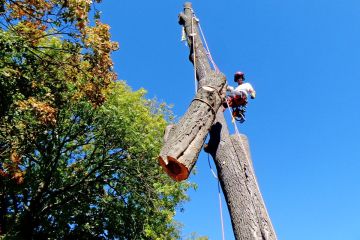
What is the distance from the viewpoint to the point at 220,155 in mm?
3697

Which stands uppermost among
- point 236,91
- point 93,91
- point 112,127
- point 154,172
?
point 112,127

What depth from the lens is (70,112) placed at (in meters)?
14.1

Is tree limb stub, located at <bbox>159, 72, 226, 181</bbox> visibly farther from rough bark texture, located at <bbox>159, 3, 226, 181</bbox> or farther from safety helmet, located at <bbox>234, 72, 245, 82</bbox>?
safety helmet, located at <bbox>234, 72, 245, 82</bbox>

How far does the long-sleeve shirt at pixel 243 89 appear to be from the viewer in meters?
6.16

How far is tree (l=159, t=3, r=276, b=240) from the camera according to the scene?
3.21m

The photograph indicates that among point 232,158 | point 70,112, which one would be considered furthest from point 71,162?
point 232,158

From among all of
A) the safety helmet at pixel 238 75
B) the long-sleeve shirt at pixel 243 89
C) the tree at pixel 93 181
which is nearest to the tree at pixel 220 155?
the long-sleeve shirt at pixel 243 89

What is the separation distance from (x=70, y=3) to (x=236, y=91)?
4.02m

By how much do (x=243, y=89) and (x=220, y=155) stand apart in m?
2.77

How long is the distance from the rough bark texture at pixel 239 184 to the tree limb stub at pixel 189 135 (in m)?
0.32

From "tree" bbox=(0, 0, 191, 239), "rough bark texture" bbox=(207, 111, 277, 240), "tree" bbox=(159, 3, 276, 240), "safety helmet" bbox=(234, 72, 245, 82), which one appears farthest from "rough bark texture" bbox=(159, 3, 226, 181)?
"tree" bbox=(0, 0, 191, 239)

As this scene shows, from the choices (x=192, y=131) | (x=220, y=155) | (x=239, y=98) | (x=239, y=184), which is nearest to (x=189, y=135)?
(x=192, y=131)

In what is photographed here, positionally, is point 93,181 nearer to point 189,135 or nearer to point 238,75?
point 238,75

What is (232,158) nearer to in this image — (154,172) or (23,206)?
(154,172)
